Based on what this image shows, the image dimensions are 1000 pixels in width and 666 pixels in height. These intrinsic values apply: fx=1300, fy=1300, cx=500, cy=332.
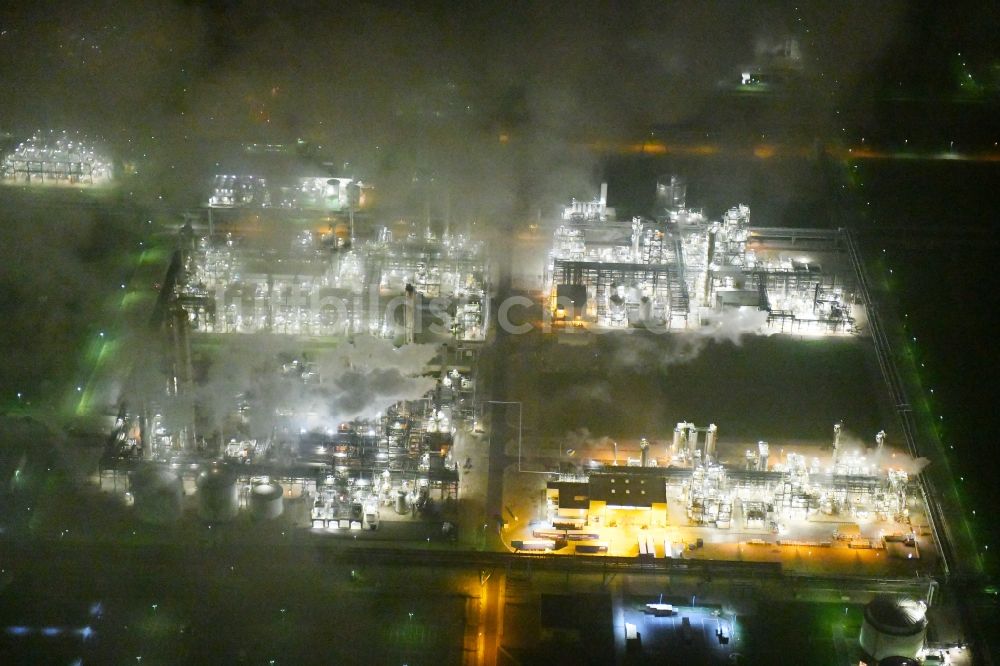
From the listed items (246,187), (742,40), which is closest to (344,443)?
(246,187)

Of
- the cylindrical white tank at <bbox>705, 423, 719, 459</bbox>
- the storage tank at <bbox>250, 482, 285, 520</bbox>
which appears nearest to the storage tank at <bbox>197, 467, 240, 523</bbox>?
the storage tank at <bbox>250, 482, 285, 520</bbox>

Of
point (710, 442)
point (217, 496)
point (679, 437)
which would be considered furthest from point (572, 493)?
point (217, 496)

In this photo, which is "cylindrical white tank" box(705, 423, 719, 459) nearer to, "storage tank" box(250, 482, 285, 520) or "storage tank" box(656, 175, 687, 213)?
"storage tank" box(250, 482, 285, 520)

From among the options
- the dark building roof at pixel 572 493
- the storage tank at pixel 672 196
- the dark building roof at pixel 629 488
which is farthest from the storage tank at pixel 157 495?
the storage tank at pixel 672 196

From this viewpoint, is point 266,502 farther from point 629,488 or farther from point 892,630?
point 892,630

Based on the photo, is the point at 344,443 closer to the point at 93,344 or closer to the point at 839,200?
the point at 93,344

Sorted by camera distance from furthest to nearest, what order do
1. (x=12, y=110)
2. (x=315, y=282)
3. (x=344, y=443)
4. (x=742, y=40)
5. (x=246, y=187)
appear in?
(x=742, y=40) → (x=12, y=110) → (x=246, y=187) → (x=315, y=282) → (x=344, y=443)
